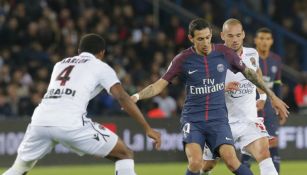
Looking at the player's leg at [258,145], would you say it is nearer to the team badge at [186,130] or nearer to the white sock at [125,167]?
the team badge at [186,130]

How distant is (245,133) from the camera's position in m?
10.4

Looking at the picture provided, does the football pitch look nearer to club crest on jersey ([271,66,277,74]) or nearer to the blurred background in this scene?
the blurred background

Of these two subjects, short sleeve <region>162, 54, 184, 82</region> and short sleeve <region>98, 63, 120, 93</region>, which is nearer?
short sleeve <region>98, 63, 120, 93</region>

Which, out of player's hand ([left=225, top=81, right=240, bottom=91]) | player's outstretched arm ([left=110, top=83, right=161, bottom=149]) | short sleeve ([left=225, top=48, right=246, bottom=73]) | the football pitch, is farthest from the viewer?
the football pitch

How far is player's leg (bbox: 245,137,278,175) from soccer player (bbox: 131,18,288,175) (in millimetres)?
Result: 657

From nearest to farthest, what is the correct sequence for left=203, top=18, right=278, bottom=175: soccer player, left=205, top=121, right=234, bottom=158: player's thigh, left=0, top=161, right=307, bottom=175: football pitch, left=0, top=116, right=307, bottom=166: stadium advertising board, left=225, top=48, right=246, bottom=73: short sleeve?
left=205, top=121, right=234, bottom=158: player's thigh
left=225, top=48, right=246, bottom=73: short sleeve
left=203, top=18, right=278, bottom=175: soccer player
left=0, top=161, right=307, bottom=175: football pitch
left=0, top=116, right=307, bottom=166: stadium advertising board

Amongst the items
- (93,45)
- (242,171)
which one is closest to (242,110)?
(242,171)

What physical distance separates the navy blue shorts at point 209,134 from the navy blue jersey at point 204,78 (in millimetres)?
69

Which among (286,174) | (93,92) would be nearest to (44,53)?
(286,174)

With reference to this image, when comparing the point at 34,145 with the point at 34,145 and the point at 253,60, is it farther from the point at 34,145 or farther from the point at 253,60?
the point at 253,60

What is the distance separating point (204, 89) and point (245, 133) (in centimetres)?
97

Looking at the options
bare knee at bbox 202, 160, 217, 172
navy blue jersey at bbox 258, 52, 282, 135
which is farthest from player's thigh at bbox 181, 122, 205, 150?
navy blue jersey at bbox 258, 52, 282, 135

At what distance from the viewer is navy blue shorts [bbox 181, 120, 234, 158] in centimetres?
962

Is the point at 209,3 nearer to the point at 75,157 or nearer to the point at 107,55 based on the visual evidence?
the point at 107,55
